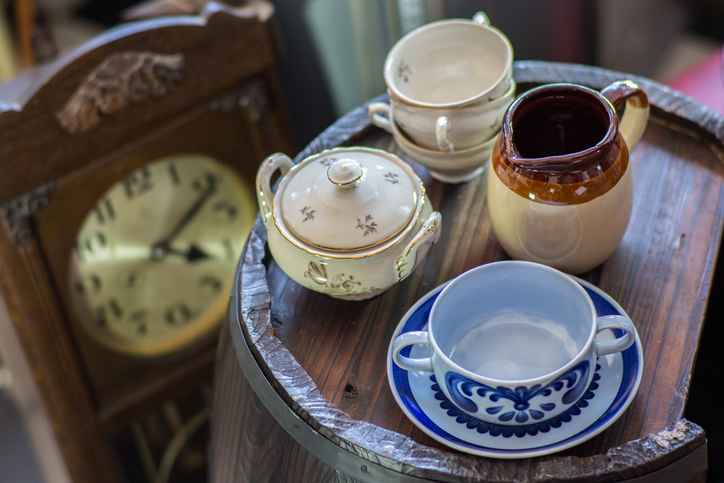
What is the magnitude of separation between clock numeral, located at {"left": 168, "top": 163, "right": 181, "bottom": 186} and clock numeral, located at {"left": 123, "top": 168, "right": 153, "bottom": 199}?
4 centimetres

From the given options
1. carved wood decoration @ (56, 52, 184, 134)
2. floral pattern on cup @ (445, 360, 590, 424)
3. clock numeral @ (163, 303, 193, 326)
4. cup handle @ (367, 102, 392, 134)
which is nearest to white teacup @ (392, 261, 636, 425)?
floral pattern on cup @ (445, 360, 590, 424)

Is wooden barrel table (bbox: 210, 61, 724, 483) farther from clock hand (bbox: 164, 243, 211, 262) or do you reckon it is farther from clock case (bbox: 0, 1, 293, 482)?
clock hand (bbox: 164, 243, 211, 262)

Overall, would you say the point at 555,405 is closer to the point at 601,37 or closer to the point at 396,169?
the point at 396,169

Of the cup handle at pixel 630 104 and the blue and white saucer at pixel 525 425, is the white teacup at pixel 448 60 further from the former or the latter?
the blue and white saucer at pixel 525 425

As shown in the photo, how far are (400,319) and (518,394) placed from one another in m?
0.21

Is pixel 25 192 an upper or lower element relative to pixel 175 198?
upper

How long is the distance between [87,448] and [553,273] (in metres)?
1.04

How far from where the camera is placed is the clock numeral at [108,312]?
1.33 metres

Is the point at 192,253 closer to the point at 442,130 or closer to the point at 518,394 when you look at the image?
the point at 442,130

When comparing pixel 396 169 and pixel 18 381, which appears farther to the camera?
pixel 18 381

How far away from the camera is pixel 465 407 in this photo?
62 cm

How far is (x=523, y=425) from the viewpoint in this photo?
63 centimetres

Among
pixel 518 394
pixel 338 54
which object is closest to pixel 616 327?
pixel 518 394

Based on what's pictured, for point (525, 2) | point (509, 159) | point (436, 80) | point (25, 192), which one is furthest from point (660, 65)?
point (25, 192)
